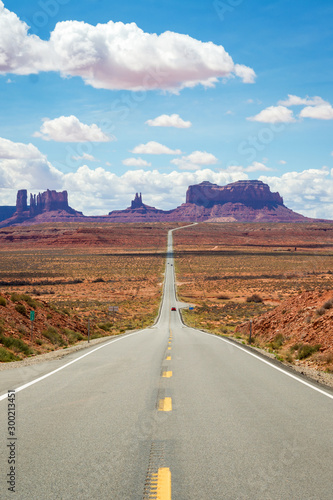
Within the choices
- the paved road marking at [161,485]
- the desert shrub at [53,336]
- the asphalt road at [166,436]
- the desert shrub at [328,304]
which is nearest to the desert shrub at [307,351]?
the desert shrub at [328,304]

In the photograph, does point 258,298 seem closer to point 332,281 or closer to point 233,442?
point 332,281

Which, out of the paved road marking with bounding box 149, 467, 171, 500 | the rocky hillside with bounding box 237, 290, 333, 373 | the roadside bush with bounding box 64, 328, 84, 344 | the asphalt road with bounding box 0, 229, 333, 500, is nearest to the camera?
the paved road marking with bounding box 149, 467, 171, 500

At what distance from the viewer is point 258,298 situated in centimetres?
5844

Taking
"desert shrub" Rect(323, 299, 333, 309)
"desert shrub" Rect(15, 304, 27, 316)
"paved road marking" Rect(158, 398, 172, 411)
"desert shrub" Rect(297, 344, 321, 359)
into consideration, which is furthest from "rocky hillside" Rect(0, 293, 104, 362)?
"desert shrub" Rect(323, 299, 333, 309)

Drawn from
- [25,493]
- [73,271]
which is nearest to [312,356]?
[25,493]

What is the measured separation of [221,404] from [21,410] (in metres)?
3.64

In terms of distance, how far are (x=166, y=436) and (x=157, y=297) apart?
199 feet

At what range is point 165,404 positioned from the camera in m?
7.96

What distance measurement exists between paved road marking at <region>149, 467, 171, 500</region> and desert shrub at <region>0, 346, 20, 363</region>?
38.1 ft

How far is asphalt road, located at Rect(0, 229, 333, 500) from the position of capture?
14.6 feet

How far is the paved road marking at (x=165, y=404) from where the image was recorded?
25.1 feet

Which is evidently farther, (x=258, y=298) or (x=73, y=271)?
(x=73, y=271)

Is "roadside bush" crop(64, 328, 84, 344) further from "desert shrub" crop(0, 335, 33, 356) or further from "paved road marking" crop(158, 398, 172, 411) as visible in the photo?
"paved road marking" crop(158, 398, 172, 411)

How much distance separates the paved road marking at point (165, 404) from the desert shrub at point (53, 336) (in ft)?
48.6
